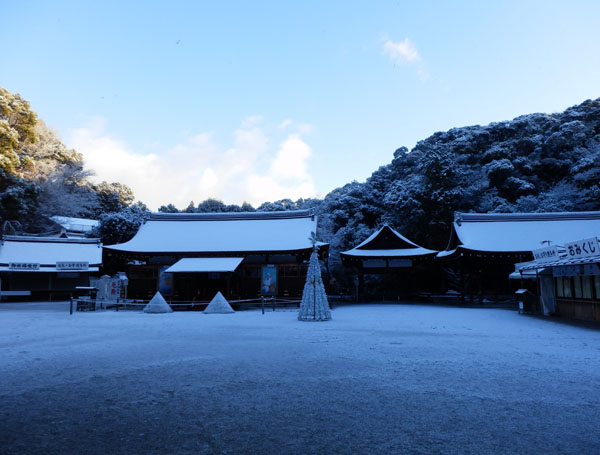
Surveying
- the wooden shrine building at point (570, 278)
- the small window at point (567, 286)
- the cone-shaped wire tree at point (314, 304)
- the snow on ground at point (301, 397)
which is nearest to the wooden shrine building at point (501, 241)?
the wooden shrine building at point (570, 278)

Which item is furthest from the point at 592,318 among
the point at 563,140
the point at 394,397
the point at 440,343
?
the point at 563,140

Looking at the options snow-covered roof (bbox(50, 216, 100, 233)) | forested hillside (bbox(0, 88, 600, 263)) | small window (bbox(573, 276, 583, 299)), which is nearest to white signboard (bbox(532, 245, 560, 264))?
small window (bbox(573, 276, 583, 299))

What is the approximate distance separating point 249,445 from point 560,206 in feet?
106

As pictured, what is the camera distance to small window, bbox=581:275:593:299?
11.1m

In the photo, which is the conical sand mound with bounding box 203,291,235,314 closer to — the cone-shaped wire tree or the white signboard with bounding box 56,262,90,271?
the cone-shaped wire tree

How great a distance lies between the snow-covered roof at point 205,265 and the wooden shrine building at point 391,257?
6401 millimetres

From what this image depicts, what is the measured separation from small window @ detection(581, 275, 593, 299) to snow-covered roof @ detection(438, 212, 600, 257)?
8.77 metres

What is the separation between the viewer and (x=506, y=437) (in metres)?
2.96

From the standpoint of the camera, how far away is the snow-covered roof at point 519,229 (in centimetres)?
2106

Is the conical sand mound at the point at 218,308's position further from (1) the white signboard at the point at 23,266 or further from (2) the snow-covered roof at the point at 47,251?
(1) the white signboard at the point at 23,266

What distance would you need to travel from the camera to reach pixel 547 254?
41.0ft

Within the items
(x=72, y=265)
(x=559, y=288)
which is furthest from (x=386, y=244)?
(x=72, y=265)

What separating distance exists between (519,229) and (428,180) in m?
7.80

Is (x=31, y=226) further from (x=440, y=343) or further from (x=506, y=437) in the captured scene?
(x=506, y=437)
